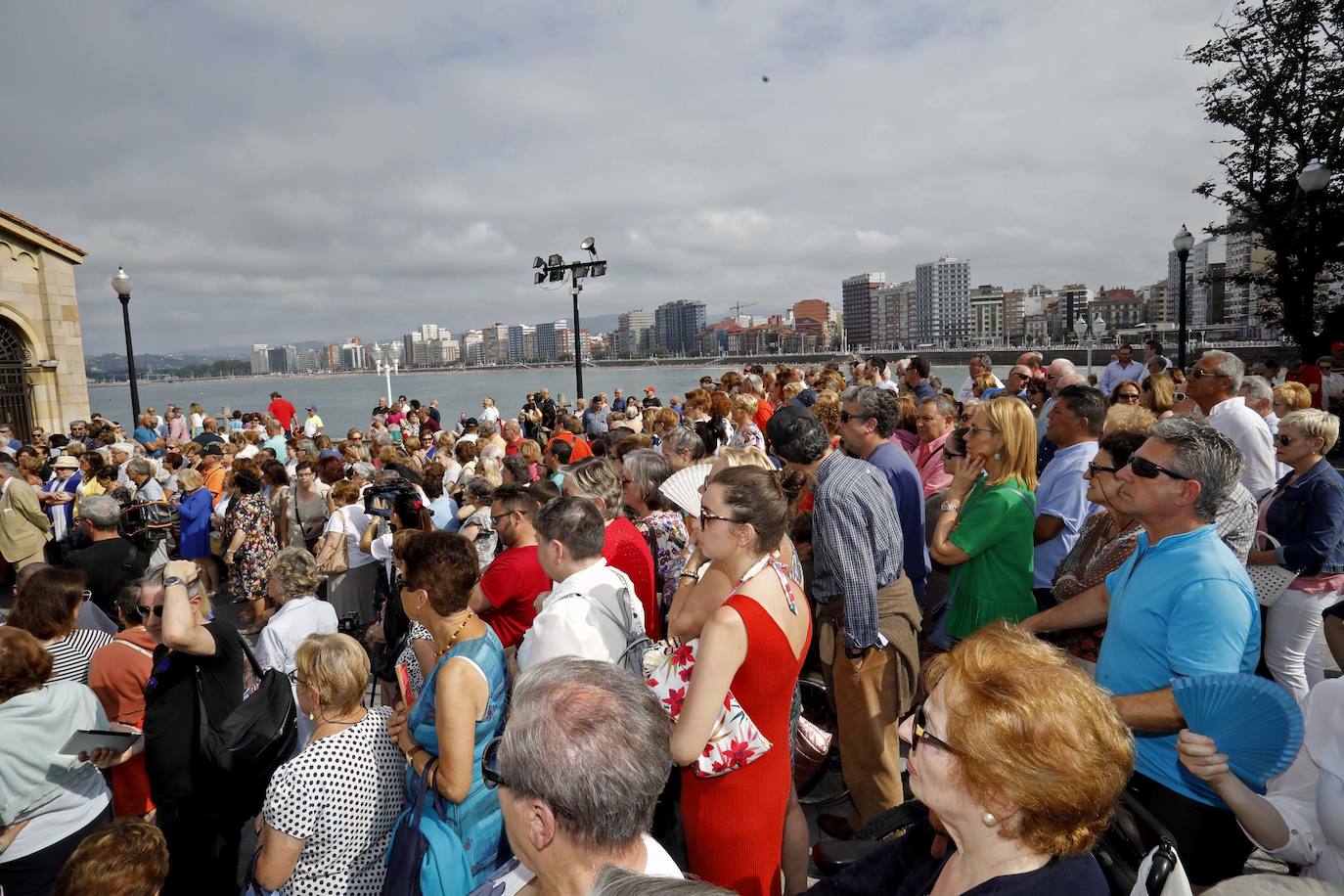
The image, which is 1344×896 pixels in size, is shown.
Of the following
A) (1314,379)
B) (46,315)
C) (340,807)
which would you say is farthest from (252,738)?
(46,315)

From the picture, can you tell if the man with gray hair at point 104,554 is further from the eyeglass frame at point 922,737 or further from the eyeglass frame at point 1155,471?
the eyeglass frame at point 1155,471

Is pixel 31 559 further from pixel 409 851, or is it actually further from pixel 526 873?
pixel 526 873

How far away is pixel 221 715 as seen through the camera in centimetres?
272

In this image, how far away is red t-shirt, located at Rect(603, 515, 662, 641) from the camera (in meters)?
3.43

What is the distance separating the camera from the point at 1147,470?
2.01 meters

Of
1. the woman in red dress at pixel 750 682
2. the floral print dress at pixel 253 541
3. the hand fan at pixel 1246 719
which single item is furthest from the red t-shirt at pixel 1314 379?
the floral print dress at pixel 253 541

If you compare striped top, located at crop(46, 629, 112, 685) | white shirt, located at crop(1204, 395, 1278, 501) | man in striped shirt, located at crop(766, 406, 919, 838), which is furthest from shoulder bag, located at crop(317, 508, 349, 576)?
white shirt, located at crop(1204, 395, 1278, 501)

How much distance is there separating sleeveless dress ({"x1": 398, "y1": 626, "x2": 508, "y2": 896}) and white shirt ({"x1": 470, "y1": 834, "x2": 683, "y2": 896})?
1.92ft

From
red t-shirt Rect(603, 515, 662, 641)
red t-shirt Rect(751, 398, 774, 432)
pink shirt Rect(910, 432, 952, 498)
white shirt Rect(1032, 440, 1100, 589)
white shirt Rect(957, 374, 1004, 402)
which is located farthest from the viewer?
white shirt Rect(957, 374, 1004, 402)

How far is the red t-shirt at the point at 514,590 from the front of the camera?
321cm

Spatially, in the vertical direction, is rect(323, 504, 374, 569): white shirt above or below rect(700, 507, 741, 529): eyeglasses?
below

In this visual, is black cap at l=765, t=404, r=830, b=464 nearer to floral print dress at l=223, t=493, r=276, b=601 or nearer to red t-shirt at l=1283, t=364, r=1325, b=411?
floral print dress at l=223, t=493, r=276, b=601

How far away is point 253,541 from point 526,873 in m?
5.35

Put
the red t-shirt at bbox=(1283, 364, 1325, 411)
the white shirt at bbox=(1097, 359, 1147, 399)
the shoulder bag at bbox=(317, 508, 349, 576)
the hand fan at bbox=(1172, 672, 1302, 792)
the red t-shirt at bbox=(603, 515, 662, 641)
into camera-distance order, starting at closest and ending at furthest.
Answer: the hand fan at bbox=(1172, 672, 1302, 792) < the red t-shirt at bbox=(603, 515, 662, 641) < the shoulder bag at bbox=(317, 508, 349, 576) < the red t-shirt at bbox=(1283, 364, 1325, 411) < the white shirt at bbox=(1097, 359, 1147, 399)
